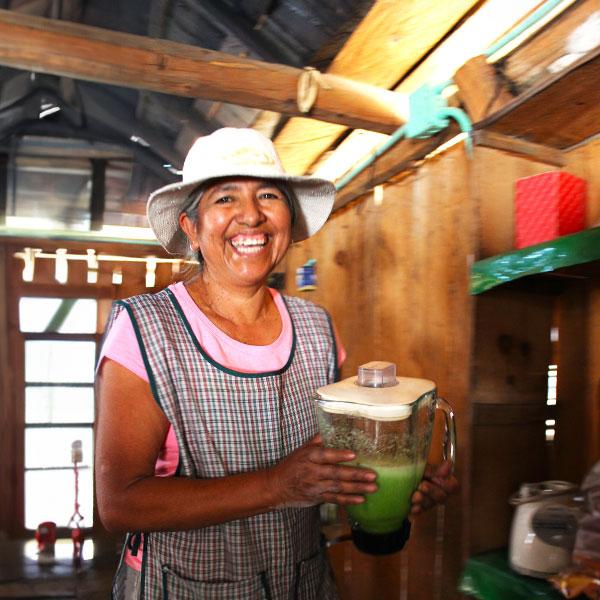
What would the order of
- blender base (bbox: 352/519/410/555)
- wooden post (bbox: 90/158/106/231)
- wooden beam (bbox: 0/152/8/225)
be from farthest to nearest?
wooden post (bbox: 90/158/106/231) < wooden beam (bbox: 0/152/8/225) < blender base (bbox: 352/519/410/555)

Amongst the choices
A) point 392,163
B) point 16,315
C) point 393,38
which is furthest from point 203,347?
point 16,315

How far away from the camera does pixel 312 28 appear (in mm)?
2088

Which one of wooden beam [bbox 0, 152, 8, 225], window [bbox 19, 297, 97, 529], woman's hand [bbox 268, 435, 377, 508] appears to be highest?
wooden beam [bbox 0, 152, 8, 225]

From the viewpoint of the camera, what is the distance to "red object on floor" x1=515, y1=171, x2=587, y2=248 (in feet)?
4.16

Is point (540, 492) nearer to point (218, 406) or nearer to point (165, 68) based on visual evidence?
point (218, 406)

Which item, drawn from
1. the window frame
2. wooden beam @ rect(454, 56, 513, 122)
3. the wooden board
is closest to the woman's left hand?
the wooden board

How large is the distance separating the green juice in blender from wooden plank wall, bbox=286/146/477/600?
35cm

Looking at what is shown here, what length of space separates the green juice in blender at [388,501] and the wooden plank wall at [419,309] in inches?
13.9

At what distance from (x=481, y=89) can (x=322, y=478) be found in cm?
108

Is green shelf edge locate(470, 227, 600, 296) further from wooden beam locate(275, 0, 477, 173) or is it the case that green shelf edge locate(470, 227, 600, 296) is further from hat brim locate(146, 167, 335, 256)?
wooden beam locate(275, 0, 477, 173)

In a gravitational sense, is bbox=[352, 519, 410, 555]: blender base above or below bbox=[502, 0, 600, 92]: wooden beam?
below

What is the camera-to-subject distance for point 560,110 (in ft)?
4.07

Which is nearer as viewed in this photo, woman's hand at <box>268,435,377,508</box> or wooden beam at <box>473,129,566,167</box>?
woman's hand at <box>268,435,377,508</box>

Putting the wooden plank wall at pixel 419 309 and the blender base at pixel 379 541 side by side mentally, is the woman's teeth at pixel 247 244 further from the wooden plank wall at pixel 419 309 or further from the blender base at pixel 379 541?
the blender base at pixel 379 541
